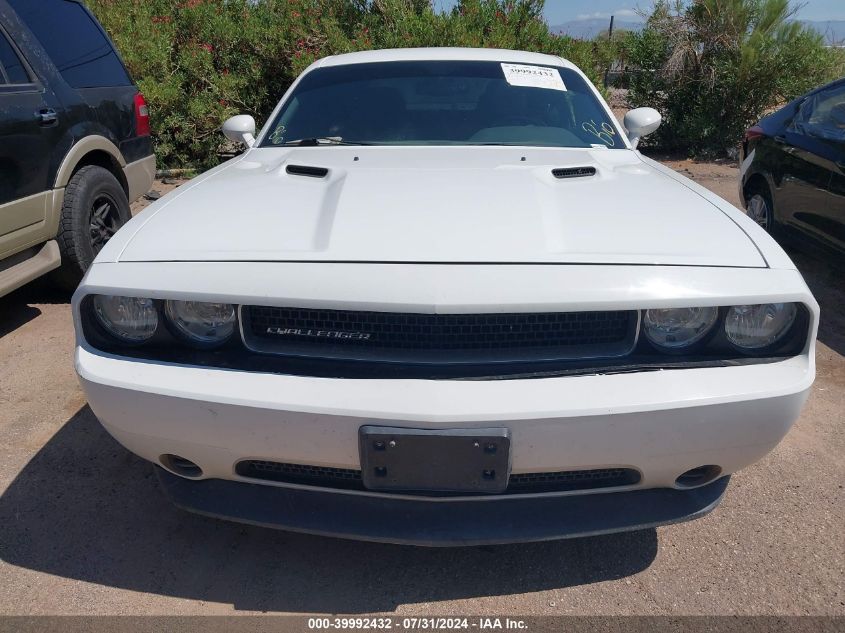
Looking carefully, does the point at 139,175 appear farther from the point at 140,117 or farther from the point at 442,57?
the point at 442,57

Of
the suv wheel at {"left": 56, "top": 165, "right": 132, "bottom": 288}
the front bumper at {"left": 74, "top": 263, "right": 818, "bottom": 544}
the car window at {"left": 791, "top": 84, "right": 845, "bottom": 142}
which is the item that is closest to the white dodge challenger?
the front bumper at {"left": 74, "top": 263, "right": 818, "bottom": 544}

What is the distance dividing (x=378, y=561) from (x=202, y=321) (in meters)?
0.94

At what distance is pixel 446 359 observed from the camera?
1.70 metres

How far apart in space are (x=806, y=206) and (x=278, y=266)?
3.79 m

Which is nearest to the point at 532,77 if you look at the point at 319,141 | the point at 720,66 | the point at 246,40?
the point at 319,141

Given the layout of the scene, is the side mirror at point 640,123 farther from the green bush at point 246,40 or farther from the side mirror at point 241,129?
the green bush at point 246,40

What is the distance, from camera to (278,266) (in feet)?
5.54

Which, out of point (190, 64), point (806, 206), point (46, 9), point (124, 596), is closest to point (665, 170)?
point (806, 206)

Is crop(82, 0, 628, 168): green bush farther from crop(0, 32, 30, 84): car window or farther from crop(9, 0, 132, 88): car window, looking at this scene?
crop(0, 32, 30, 84): car window

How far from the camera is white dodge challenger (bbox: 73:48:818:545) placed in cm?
160

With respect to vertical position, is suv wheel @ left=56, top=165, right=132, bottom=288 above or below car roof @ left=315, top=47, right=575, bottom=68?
below

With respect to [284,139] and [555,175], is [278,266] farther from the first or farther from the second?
[284,139]

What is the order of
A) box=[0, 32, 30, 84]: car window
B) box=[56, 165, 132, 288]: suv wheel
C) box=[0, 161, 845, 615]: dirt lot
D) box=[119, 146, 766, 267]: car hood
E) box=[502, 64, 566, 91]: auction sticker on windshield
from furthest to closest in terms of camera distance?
1. box=[56, 165, 132, 288]: suv wheel
2. box=[0, 32, 30, 84]: car window
3. box=[502, 64, 566, 91]: auction sticker on windshield
4. box=[0, 161, 845, 615]: dirt lot
5. box=[119, 146, 766, 267]: car hood

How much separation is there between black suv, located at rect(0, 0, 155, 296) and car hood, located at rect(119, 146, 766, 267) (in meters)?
1.63
